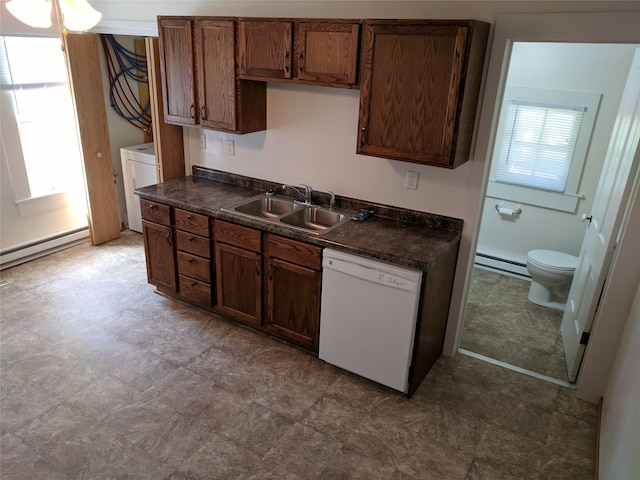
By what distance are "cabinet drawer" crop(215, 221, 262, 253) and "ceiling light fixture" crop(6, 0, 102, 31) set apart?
54.0 inches

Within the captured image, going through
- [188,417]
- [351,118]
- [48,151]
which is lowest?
[188,417]

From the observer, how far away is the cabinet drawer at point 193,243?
329 centimetres

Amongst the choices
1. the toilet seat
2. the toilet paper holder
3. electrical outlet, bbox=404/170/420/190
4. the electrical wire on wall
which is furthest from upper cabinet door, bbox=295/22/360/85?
the electrical wire on wall

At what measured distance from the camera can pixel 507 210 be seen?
441 centimetres

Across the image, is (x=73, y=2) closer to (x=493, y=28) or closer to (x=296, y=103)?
(x=296, y=103)

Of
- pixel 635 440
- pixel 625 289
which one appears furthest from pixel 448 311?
pixel 635 440

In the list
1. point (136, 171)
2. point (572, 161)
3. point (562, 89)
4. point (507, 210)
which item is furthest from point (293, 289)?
point (562, 89)

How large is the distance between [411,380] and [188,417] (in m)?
1.25

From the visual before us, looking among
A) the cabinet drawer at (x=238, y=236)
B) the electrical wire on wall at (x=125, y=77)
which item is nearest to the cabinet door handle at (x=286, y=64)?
the cabinet drawer at (x=238, y=236)

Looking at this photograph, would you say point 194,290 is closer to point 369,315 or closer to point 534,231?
point 369,315

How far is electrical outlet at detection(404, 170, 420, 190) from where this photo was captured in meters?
2.94

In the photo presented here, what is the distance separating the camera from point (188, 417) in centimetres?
256

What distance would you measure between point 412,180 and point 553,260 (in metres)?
1.68

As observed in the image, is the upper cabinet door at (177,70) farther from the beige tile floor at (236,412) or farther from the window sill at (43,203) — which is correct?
the window sill at (43,203)
